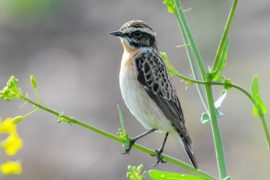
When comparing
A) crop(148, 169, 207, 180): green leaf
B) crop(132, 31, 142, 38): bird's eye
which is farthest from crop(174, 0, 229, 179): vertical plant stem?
crop(132, 31, 142, 38): bird's eye

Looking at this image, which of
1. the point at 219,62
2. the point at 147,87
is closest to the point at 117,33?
the point at 147,87

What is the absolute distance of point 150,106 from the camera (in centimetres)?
675

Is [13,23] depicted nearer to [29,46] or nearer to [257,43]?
[29,46]

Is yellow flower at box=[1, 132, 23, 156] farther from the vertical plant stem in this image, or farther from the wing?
the wing

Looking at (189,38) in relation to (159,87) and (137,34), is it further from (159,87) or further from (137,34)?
(137,34)

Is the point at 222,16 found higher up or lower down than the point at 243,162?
higher up

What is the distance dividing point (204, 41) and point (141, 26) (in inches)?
407

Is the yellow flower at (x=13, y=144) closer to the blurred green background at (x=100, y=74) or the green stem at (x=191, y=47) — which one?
the green stem at (x=191, y=47)

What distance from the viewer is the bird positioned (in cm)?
663

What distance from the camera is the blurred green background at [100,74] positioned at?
13.9 m

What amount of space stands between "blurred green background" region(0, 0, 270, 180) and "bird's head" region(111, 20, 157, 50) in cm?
580

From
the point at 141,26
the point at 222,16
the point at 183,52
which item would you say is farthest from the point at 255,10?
the point at 141,26

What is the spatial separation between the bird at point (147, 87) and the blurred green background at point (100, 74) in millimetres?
5927

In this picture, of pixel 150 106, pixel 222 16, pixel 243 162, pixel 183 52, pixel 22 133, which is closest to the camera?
pixel 150 106
